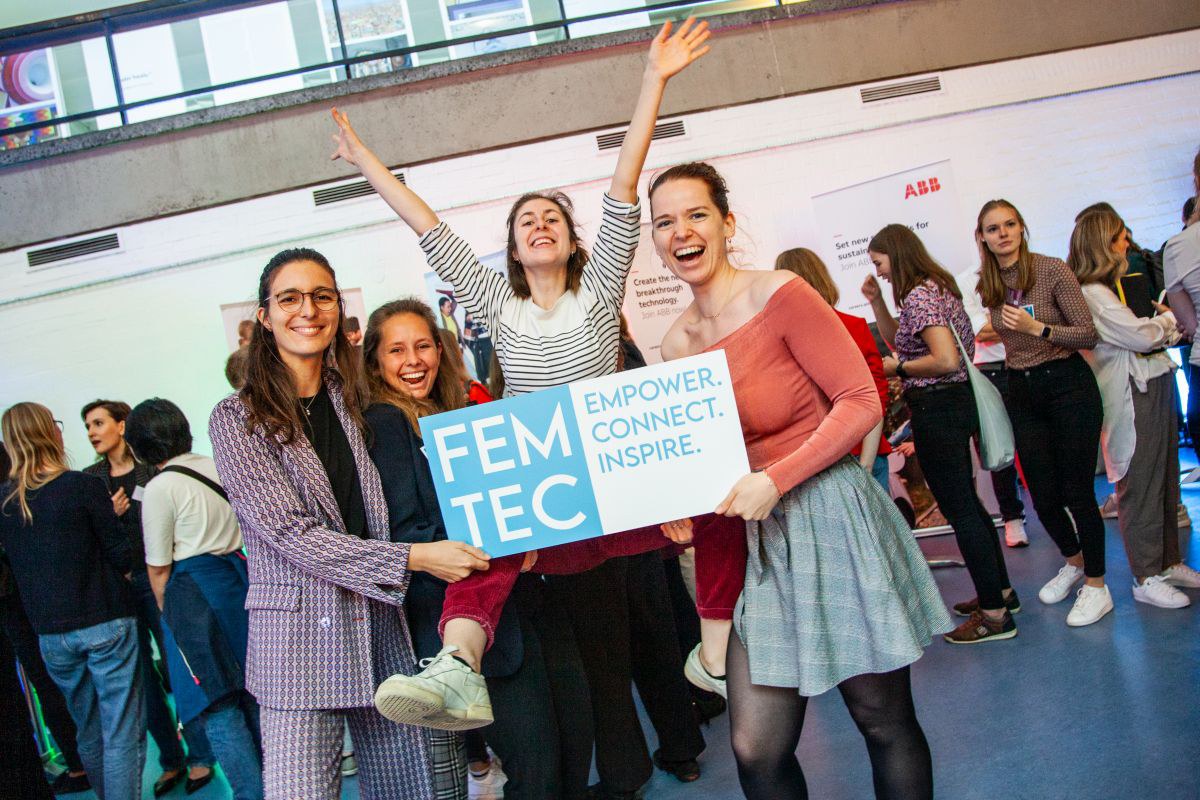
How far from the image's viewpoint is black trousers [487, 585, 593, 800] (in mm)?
2020

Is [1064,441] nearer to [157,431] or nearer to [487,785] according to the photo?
[487,785]

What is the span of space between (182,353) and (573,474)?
19.3 ft

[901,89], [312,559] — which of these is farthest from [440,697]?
[901,89]

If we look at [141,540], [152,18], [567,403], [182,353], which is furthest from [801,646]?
[152,18]

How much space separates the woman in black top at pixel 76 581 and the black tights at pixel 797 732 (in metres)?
2.83

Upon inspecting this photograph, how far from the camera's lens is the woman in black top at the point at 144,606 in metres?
4.06

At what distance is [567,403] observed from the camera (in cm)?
190

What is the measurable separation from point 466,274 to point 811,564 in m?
1.30

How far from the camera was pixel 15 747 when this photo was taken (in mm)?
2092

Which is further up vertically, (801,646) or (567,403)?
(567,403)

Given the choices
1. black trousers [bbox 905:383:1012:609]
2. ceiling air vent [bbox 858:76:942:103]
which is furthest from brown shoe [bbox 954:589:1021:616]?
ceiling air vent [bbox 858:76:942:103]

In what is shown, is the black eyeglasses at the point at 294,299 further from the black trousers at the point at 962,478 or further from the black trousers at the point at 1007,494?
the black trousers at the point at 1007,494

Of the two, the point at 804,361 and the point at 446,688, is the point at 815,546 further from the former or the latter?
the point at 446,688

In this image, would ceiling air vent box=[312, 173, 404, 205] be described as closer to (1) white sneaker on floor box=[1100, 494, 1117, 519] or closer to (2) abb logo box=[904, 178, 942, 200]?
(2) abb logo box=[904, 178, 942, 200]
